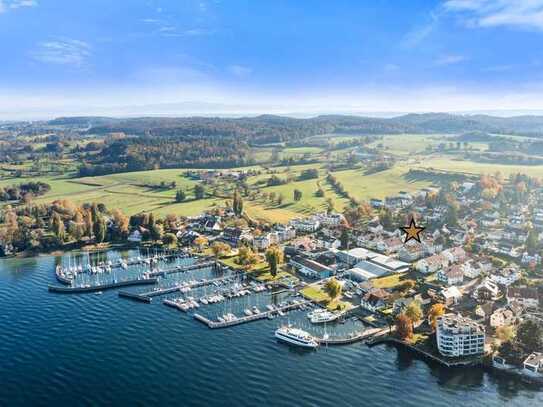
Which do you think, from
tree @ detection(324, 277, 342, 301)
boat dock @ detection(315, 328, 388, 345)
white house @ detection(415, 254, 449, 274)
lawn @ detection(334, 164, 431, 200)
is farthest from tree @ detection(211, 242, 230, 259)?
lawn @ detection(334, 164, 431, 200)

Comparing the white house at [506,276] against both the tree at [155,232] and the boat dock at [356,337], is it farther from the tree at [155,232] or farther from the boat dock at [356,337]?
the tree at [155,232]

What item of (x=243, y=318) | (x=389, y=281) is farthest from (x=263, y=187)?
(x=243, y=318)

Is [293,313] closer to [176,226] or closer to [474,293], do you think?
[474,293]

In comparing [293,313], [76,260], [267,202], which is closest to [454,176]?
[267,202]

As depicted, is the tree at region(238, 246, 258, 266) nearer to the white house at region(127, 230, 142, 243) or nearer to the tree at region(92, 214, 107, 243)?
the white house at region(127, 230, 142, 243)

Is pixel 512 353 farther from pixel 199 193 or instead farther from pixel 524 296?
pixel 199 193

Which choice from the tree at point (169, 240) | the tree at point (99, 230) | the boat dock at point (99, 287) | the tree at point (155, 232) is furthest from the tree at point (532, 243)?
the tree at point (99, 230)

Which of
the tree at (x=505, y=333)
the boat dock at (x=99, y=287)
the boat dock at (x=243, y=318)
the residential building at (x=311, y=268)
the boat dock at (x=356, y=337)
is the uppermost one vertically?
the tree at (x=505, y=333)
